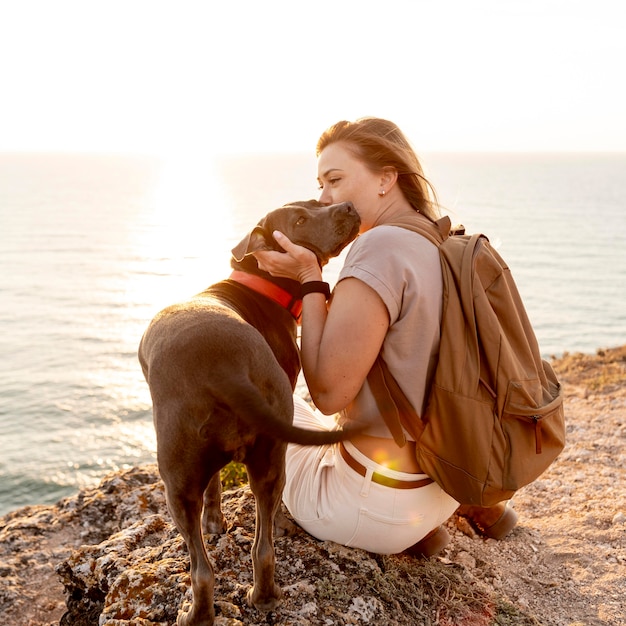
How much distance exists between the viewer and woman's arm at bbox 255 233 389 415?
303cm

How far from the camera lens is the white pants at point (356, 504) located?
3262mm

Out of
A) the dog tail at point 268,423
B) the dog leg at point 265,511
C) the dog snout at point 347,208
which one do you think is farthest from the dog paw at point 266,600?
the dog snout at point 347,208

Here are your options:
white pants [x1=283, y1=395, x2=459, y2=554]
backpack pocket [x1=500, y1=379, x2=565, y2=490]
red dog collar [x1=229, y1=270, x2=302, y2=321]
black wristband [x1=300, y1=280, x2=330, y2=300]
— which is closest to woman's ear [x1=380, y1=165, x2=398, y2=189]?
black wristband [x1=300, y1=280, x2=330, y2=300]

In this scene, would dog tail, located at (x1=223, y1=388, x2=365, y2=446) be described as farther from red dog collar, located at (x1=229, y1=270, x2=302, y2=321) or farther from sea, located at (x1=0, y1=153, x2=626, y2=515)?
sea, located at (x1=0, y1=153, x2=626, y2=515)

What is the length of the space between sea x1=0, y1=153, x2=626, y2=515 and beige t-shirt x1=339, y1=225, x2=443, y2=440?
0.87 metres

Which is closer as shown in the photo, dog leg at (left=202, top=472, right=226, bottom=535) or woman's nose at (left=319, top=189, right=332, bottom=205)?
dog leg at (left=202, top=472, right=226, bottom=535)

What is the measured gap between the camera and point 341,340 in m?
3.07

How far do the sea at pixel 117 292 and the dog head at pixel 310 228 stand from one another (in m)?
0.71

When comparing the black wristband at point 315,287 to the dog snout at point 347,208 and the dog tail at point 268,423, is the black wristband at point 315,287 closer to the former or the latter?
the dog snout at point 347,208

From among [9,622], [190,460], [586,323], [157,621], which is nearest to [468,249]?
[190,460]

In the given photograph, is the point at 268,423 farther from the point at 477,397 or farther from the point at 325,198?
the point at 325,198

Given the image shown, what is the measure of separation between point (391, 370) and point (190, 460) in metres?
1.06

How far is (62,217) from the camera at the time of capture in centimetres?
8119

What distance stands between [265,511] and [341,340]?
90cm
